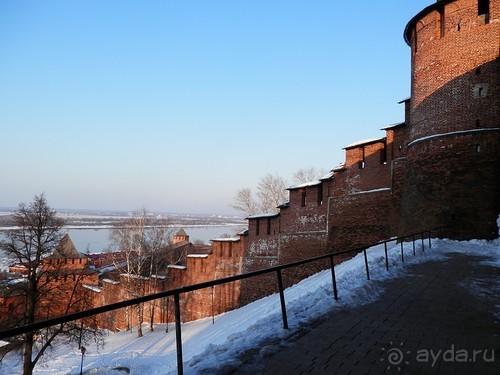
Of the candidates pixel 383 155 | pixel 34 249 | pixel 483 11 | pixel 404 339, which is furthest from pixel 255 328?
pixel 483 11

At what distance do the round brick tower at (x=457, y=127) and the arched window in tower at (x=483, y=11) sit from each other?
1.4 inches

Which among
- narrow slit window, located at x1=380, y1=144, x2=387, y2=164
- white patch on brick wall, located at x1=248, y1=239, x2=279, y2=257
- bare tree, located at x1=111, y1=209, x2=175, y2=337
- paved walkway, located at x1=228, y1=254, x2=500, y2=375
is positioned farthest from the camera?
bare tree, located at x1=111, y1=209, x2=175, y2=337

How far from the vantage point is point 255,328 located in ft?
14.0

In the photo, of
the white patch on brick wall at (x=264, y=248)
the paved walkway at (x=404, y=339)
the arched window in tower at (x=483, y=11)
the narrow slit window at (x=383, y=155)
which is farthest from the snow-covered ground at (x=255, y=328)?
the arched window in tower at (x=483, y=11)

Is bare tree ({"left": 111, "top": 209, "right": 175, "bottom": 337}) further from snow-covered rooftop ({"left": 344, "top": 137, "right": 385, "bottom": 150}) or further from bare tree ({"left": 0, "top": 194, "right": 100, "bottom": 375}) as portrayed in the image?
snow-covered rooftop ({"left": 344, "top": 137, "right": 385, "bottom": 150})

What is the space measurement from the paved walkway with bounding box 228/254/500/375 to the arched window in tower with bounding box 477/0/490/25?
1186 cm

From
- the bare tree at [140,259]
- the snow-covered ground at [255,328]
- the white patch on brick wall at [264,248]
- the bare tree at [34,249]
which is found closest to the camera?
the snow-covered ground at [255,328]

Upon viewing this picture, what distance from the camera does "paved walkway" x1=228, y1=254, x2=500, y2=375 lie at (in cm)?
302

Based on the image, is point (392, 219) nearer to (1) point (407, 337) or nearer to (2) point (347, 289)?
(2) point (347, 289)

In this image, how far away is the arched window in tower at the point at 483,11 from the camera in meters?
13.2

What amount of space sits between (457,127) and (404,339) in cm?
1209

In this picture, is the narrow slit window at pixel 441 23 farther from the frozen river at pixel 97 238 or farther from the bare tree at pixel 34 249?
the frozen river at pixel 97 238

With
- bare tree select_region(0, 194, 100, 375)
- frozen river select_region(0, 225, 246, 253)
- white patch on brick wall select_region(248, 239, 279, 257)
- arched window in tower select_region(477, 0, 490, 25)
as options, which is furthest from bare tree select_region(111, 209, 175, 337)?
frozen river select_region(0, 225, 246, 253)

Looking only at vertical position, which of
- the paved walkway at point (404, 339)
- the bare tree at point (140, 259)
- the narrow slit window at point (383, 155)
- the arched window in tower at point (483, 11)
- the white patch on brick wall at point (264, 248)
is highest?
the arched window in tower at point (483, 11)
